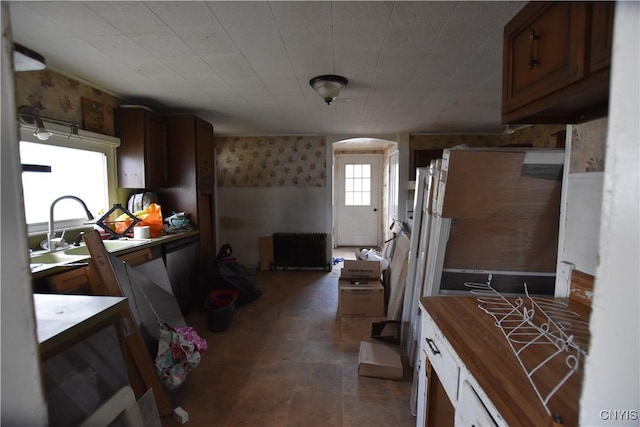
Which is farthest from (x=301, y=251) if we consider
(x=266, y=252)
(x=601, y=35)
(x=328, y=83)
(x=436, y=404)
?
(x=601, y=35)

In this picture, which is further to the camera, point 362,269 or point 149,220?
point 362,269

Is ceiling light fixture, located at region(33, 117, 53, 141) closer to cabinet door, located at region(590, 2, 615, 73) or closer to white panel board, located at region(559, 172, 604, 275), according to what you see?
cabinet door, located at region(590, 2, 615, 73)

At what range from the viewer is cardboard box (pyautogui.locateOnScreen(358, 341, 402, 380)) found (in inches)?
81.0

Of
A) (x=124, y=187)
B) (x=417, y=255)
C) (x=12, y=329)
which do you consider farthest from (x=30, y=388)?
(x=124, y=187)

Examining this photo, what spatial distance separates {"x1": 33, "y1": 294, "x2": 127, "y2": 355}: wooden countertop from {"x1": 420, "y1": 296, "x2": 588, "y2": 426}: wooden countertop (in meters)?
1.27

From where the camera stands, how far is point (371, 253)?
153 inches

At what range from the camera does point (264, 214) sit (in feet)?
16.3

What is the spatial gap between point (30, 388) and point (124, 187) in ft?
9.94

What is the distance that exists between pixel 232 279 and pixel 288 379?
146 centimetres

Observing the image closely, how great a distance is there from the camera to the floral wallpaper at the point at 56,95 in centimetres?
202

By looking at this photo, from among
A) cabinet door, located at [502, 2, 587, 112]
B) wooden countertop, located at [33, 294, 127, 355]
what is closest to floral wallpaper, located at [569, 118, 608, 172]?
cabinet door, located at [502, 2, 587, 112]

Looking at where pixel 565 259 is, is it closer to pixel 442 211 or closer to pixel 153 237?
pixel 442 211

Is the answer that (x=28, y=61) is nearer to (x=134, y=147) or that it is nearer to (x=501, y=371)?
(x=501, y=371)

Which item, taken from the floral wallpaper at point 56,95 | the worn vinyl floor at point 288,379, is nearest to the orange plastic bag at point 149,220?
the floral wallpaper at point 56,95
